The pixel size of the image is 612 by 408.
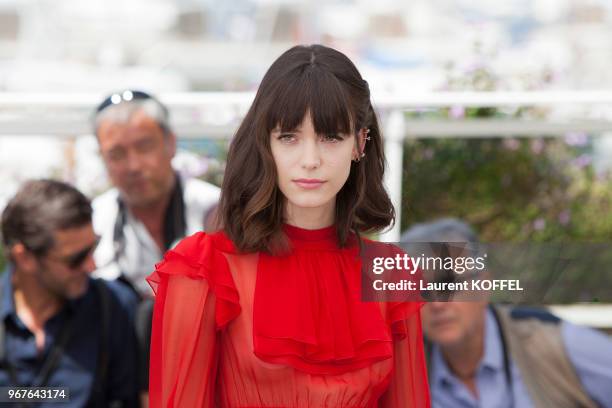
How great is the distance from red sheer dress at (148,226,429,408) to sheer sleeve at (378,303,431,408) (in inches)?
0.7

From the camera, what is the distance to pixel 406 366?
6.23ft

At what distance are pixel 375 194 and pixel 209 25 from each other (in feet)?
45.5

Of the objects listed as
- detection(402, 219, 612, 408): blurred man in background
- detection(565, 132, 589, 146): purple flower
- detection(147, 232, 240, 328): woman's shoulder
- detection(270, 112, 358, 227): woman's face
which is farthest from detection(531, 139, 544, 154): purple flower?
detection(147, 232, 240, 328): woman's shoulder

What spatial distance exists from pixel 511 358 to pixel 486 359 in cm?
8

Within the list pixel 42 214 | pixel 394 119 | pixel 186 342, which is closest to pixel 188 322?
pixel 186 342

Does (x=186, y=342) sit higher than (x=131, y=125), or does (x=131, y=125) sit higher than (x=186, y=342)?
(x=131, y=125)

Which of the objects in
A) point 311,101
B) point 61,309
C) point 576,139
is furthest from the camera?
point 576,139

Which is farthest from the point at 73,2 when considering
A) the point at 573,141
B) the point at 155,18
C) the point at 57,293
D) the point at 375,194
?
the point at 375,194

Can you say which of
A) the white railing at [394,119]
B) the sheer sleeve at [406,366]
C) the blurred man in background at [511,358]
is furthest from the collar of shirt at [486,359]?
the sheer sleeve at [406,366]

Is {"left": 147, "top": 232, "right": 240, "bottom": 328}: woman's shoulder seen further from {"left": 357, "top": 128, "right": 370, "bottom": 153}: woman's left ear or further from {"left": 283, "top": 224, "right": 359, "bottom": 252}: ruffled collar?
{"left": 357, "top": 128, "right": 370, "bottom": 153}: woman's left ear

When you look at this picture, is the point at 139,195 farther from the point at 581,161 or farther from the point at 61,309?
the point at 581,161

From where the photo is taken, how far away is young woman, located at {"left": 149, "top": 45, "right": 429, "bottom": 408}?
1740mm

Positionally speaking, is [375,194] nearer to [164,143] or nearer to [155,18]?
[164,143]

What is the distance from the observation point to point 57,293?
117 inches
